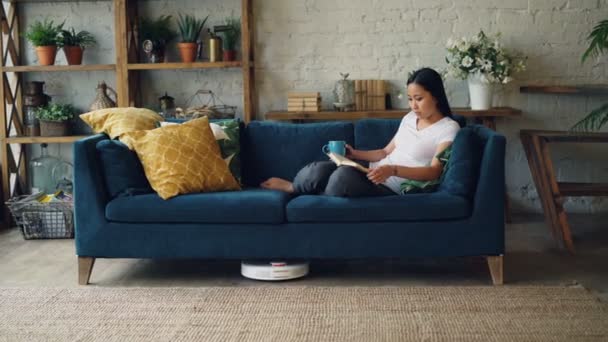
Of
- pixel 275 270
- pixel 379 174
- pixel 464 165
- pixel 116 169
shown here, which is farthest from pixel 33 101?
pixel 464 165

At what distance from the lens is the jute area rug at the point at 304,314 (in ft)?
10.5

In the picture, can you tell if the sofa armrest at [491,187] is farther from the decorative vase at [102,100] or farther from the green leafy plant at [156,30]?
the decorative vase at [102,100]

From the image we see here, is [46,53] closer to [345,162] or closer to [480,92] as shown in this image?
[345,162]

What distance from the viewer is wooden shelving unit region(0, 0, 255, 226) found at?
529 centimetres

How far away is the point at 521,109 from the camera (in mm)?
5551

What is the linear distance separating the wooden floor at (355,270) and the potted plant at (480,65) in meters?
1.03

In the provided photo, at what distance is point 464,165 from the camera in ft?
12.7

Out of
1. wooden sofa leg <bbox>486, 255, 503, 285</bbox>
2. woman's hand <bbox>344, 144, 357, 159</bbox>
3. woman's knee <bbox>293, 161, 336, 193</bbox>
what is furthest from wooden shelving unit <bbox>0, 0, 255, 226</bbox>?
wooden sofa leg <bbox>486, 255, 503, 285</bbox>

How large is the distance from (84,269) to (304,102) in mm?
1920

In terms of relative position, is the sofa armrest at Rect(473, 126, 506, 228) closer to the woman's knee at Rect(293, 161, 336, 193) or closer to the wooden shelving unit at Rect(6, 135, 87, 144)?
the woman's knee at Rect(293, 161, 336, 193)

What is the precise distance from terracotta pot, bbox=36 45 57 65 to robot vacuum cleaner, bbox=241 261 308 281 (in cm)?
232

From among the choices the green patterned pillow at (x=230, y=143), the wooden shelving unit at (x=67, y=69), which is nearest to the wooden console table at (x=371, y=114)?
the wooden shelving unit at (x=67, y=69)

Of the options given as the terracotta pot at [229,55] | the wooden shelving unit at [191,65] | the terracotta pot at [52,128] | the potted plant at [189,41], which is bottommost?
the terracotta pot at [52,128]

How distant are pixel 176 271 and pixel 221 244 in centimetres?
45
